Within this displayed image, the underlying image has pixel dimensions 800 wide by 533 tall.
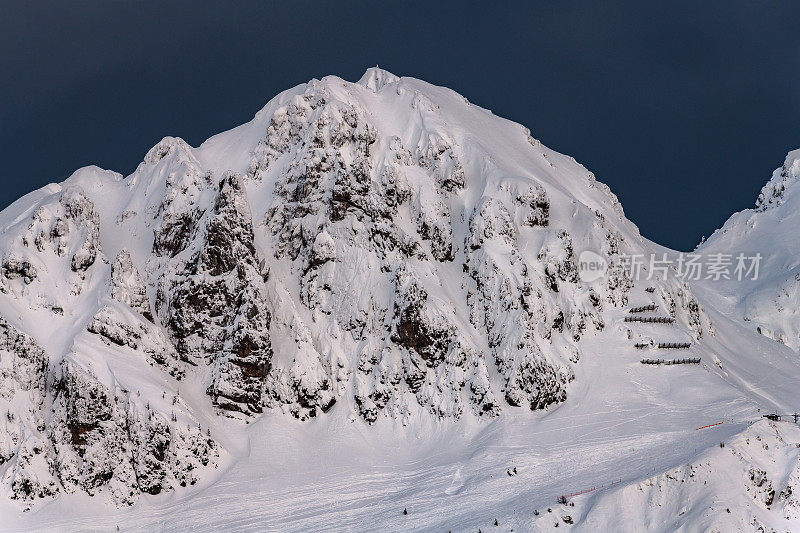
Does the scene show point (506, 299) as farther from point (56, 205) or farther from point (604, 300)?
point (56, 205)

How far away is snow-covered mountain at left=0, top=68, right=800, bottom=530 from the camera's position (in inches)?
3740

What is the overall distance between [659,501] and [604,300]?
136ft

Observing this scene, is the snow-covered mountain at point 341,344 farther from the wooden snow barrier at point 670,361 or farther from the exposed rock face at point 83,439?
the wooden snow barrier at point 670,361

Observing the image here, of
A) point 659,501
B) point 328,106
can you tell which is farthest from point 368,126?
point 659,501

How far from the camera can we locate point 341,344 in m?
114

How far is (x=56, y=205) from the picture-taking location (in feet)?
385

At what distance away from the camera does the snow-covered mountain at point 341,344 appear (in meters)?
95.0

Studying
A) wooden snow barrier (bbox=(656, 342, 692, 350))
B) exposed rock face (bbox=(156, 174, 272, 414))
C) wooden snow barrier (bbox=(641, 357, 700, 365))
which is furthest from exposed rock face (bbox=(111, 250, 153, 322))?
wooden snow barrier (bbox=(656, 342, 692, 350))

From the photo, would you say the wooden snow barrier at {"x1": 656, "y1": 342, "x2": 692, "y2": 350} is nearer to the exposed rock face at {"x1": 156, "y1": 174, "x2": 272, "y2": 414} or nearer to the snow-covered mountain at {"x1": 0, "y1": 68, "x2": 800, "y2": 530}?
the snow-covered mountain at {"x1": 0, "y1": 68, "x2": 800, "y2": 530}

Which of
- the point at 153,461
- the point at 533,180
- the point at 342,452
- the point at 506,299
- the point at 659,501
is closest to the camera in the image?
the point at 659,501

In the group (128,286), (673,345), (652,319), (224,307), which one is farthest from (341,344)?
(673,345)

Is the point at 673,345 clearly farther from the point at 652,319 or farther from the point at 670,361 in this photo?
the point at 652,319

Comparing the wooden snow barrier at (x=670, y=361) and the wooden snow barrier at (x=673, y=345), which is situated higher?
the wooden snow barrier at (x=673, y=345)

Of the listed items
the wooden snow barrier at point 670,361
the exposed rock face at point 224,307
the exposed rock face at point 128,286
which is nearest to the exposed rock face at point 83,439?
the exposed rock face at point 224,307
